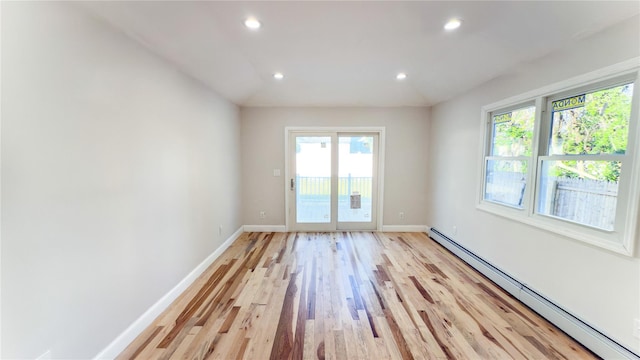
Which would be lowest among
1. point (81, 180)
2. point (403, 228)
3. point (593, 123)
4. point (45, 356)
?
point (403, 228)

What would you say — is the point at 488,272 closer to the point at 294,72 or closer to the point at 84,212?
the point at 294,72

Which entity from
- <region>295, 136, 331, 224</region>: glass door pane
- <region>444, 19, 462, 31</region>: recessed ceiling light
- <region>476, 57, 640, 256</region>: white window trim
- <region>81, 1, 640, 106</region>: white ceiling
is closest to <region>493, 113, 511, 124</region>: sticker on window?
<region>476, 57, 640, 256</region>: white window trim

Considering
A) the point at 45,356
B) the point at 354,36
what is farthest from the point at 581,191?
the point at 45,356

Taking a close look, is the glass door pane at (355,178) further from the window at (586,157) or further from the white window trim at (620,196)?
the window at (586,157)

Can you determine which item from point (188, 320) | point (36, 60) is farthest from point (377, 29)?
point (188, 320)

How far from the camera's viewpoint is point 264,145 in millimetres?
4555

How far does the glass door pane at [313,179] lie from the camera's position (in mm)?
4605

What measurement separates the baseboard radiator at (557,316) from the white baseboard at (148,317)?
3.46 m

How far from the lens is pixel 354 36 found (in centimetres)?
227

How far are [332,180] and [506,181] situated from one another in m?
2.65

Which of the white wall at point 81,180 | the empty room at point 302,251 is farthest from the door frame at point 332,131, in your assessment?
the white wall at point 81,180

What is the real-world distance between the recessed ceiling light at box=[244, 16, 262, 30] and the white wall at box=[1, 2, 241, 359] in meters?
0.88

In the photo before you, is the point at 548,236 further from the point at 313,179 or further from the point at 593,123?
the point at 313,179

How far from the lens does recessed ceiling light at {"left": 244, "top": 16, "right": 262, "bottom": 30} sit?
1992 mm
